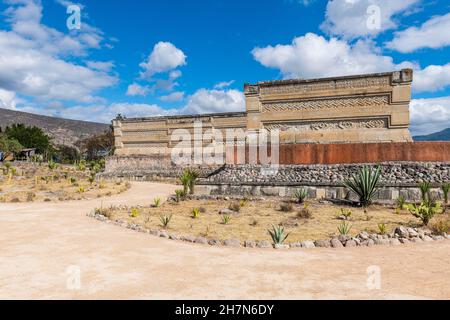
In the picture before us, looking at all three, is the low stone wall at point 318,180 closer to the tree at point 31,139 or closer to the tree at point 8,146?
the tree at point 8,146

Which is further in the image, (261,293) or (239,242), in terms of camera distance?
(239,242)

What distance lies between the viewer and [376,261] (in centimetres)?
507

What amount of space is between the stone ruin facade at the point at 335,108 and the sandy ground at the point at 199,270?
32.4 feet

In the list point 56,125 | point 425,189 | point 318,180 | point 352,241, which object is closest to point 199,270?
point 352,241

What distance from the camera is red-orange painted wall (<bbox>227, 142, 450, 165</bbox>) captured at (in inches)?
491

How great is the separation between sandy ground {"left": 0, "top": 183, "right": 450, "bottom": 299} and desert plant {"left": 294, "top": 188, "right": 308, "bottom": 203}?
6.08 meters

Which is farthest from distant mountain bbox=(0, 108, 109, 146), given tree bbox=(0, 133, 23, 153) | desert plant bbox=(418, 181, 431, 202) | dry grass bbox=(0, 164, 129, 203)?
desert plant bbox=(418, 181, 431, 202)

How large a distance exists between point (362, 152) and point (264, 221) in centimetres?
665

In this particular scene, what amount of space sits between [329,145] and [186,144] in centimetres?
1650

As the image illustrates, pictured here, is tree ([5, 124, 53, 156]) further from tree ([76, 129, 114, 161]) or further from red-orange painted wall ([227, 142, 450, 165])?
red-orange painted wall ([227, 142, 450, 165])

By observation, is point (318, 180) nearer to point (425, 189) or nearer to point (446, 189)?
point (425, 189)

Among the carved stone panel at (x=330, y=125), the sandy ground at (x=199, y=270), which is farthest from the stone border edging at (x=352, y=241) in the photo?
the carved stone panel at (x=330, y=125)
